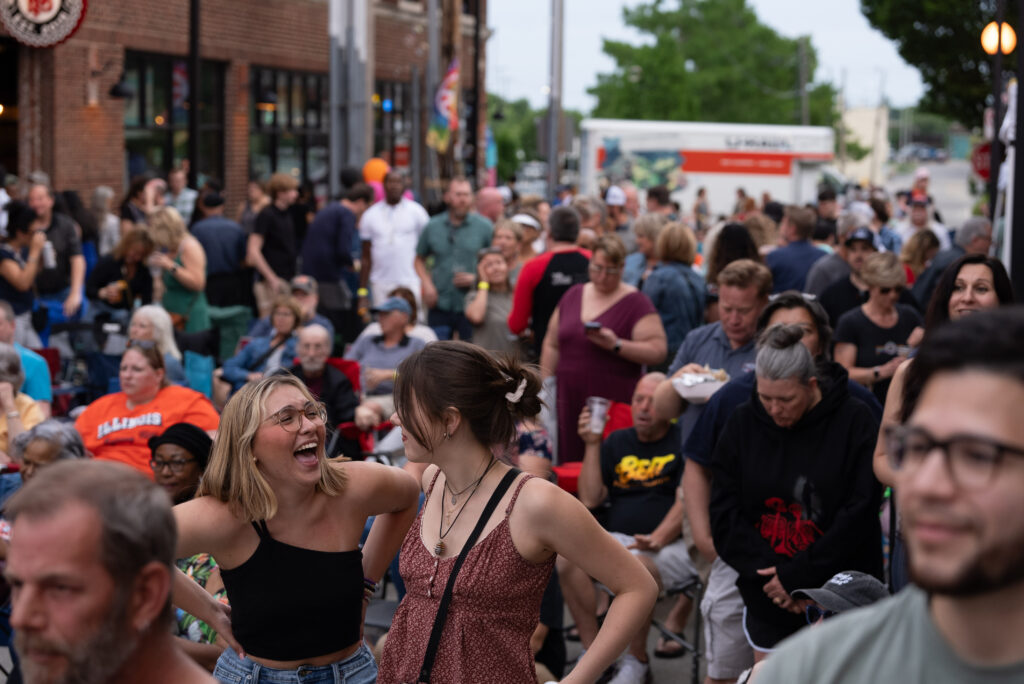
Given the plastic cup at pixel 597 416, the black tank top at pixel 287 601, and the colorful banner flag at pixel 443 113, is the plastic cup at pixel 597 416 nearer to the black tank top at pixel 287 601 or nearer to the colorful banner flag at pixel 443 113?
the black tank top at pixel 287 601

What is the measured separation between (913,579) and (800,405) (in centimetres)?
315

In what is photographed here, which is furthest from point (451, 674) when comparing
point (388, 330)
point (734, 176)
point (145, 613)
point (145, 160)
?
point (734, 176)

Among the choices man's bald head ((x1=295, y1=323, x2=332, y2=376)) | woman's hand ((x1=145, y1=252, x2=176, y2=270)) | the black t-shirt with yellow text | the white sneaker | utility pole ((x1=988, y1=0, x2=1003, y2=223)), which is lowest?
the white sneaker

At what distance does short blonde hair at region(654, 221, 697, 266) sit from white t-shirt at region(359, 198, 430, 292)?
473 centimetres

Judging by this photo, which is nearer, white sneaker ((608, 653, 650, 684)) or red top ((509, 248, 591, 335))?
white sneaker ((608, 653, 650, 684))

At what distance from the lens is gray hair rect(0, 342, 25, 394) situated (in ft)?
23.1

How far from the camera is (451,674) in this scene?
11.3 ft

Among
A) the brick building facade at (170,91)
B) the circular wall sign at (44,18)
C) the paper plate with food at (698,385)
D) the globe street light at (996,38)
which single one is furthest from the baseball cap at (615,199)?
the paper plate with food at (698,385)

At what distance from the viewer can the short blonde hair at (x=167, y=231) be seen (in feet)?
35.3

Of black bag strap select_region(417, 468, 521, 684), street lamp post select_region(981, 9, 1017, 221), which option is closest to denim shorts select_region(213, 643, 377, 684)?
black bag strap select_region(417, 468, 521, 684)

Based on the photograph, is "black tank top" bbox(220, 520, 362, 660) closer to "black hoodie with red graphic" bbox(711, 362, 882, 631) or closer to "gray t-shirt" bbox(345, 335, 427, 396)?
"black hoodie with red graphic" bbox(711, 362, 882, 631)

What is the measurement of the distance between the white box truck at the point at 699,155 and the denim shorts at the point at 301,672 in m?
30.0

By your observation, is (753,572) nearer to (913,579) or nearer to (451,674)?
(451,674)

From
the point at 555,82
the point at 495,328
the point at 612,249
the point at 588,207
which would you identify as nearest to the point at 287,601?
the point at 612,249
